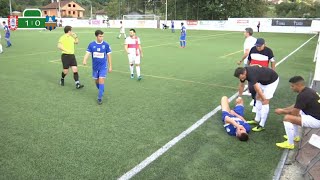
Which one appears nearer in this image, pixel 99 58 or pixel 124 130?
pixel 124 130

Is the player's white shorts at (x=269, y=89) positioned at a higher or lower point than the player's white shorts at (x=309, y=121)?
higher

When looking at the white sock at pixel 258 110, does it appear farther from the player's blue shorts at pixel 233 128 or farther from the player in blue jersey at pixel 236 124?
the player's blue shorts at pixel 233 128

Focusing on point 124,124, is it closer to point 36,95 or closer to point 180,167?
point 180,167

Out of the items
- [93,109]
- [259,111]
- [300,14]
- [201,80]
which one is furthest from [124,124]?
[300,14]

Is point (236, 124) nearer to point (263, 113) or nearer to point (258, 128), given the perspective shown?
point (258, 128)

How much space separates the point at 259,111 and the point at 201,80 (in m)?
Answer: 5.10

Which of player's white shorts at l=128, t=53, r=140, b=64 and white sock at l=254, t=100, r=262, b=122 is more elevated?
player's white shorts at l=128, t=53, r=140, b=64

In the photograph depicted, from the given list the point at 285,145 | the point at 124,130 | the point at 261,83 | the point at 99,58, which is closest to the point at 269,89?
the point at 261,83

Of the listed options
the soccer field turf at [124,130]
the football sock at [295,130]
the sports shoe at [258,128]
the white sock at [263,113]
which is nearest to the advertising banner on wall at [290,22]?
the soccer field turf at [124,130]

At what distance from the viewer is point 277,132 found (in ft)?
22.9

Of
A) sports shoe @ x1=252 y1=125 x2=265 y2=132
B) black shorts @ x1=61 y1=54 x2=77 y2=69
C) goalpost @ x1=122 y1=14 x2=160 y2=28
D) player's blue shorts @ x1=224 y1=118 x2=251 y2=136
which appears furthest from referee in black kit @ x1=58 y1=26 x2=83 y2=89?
goalpost @ x1=122 y1=14 x2=160 y2=28

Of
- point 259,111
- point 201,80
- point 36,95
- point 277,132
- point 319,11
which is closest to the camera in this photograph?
point 277,132

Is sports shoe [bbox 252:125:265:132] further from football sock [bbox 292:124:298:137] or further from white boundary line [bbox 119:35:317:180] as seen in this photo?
white boundary line [bbox 119:35:317:180]

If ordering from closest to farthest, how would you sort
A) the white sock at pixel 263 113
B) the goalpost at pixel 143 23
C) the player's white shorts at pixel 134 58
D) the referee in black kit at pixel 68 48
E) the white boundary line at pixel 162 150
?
the white boundary line at pixel 162 150 < the white sock at pixel 263 113 < the referee in black kit at pixel 68 48 < the player's white shorts at pixel 134 58 < the goalpost at pixel 143 23
